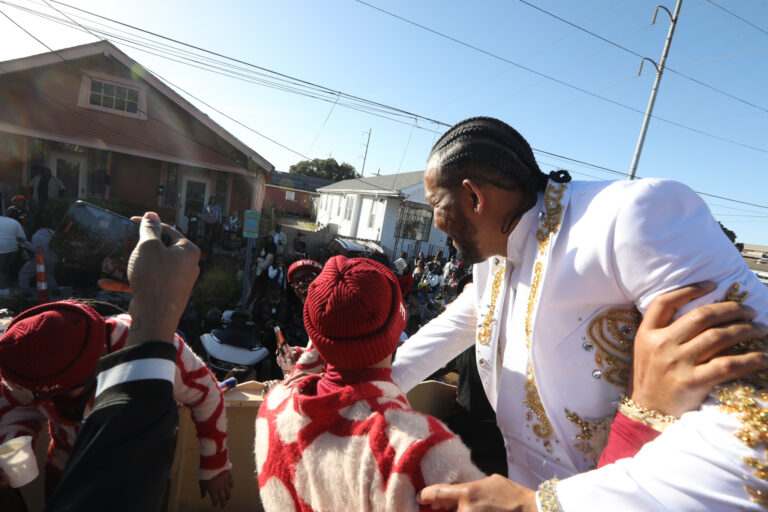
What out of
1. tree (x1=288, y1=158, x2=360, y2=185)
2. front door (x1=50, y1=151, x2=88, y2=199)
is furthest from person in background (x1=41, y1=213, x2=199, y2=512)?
tree (x1=288, y1=158, x2=360, y2=185)

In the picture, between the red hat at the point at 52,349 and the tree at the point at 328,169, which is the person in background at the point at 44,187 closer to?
the red hat at the point at 52,349

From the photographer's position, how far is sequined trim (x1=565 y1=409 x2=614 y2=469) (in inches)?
45.2

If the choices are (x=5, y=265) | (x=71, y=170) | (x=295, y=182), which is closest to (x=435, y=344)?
(x=5, y=265)

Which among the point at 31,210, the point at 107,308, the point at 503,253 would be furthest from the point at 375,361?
the point at 31,210

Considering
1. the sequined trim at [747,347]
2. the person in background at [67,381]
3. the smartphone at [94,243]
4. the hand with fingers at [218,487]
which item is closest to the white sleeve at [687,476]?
the sequined trim at [747,347]

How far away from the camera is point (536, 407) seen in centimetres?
129

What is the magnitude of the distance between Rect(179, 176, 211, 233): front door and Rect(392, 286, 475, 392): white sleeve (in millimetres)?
14948

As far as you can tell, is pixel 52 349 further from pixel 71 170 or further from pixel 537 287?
pixel 71 170

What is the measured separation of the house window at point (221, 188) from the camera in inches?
588

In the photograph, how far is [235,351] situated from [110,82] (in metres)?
13.3

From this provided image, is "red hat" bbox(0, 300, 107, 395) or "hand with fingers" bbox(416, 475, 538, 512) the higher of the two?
"hand with fingers" bbox(416, 475, 538, 512)

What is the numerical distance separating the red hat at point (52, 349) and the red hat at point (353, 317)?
1.17m

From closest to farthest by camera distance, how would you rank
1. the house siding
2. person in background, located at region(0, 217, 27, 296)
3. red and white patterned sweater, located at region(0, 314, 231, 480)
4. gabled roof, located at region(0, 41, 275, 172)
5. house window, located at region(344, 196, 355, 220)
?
red and white patterned sweater, located at region(0, 314, 231, 480) → person in background, located at region(0, 217, 27, 296) → gabled roof, located at region(0, 41, 275, 172) → house window, located at region(344, 196, 355, 220) → the house siding

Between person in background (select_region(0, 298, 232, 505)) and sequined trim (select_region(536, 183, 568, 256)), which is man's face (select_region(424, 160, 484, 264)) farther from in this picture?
person in background (select_region(0, 298, 232, 505))
